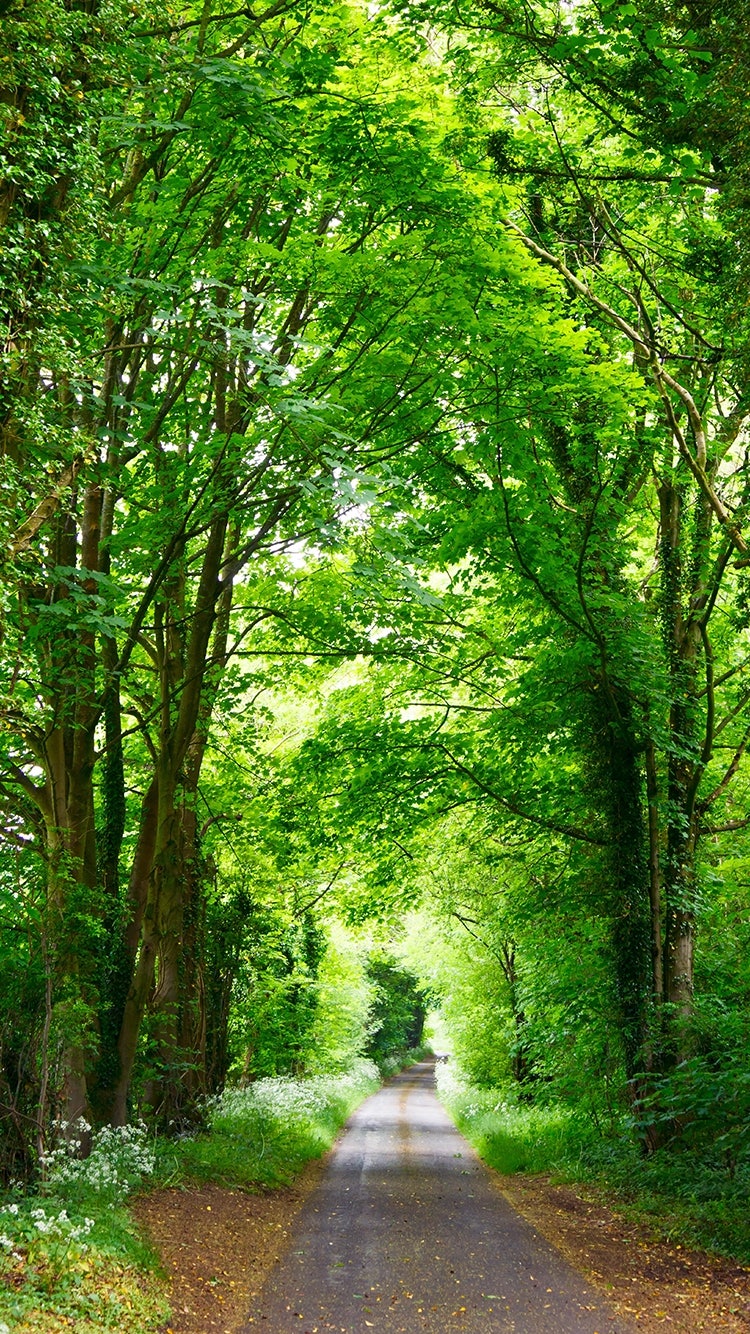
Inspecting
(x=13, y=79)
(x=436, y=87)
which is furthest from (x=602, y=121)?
(x=13, y=79)

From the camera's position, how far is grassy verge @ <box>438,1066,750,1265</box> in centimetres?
846

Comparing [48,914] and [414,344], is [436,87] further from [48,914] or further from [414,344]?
[48,914]

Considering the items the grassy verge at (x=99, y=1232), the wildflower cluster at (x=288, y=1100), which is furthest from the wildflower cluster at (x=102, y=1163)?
A: the wildflower cluster at (x=288, y=1100)

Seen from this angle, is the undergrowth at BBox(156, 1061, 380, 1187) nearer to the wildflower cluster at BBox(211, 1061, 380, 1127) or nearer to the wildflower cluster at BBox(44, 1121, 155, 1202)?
the wildflower cluster at BBox(211, 1061, 380, 1127)

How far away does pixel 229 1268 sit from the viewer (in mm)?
7391

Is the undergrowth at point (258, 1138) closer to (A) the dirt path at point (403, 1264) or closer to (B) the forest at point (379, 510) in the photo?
(A) the dirt path at point (403, 1264)

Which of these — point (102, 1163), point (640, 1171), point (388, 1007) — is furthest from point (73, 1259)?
point (388, 1007)

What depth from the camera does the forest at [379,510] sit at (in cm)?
650

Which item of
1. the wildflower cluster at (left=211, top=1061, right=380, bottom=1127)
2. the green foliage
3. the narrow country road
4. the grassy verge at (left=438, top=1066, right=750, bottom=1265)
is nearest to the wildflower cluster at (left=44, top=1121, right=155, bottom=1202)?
the narrow country road

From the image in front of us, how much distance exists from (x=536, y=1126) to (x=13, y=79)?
16076 millimetres

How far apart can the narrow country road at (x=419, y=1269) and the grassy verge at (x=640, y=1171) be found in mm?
1139

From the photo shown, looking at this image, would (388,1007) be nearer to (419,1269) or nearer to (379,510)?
(419,1269)

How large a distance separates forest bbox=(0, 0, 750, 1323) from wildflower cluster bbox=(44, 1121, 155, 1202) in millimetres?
252

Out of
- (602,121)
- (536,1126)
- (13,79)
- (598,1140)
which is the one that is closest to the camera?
(13,79)
